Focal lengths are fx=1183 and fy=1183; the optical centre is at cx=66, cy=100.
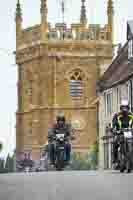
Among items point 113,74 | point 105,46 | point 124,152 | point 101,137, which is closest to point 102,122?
point 101,137

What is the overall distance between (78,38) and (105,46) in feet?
8.14

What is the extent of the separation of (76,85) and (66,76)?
1.40 metres

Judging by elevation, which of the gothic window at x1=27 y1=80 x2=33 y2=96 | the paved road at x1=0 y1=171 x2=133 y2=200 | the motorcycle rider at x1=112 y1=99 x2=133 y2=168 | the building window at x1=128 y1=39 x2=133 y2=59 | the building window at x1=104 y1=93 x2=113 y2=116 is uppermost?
the gothic window at x1=27 y1=80 x2=33 y2=96

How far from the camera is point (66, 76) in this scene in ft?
316

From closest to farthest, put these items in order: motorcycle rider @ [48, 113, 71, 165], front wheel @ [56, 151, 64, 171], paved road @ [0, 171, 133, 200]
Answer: paved road @ [0, 171, 133, 200] < motorcycle rider @ [48, 113, 71, 165] < front wheel @ [56, 151, 64, 171]

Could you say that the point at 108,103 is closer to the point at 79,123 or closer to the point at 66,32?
the point at 79,123

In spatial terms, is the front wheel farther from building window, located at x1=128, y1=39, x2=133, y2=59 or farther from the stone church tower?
the stone church tower

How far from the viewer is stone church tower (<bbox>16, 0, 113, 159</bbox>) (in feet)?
313

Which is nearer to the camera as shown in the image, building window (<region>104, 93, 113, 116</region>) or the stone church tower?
building window (<region>104, 93, 113, 116</region>)

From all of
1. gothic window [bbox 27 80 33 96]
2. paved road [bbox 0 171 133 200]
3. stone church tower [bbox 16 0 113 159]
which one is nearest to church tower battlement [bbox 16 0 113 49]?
stone church tower [bbox 16 0 113 159]

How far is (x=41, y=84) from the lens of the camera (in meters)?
97.3

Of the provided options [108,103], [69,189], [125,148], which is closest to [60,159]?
[125,148]

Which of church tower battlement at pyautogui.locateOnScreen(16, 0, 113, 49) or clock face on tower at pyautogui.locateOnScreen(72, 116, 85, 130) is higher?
church tower battlement at pyautogui.locateOnScreen(16, 0, 113, 49)

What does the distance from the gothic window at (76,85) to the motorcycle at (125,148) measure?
72.3 m
